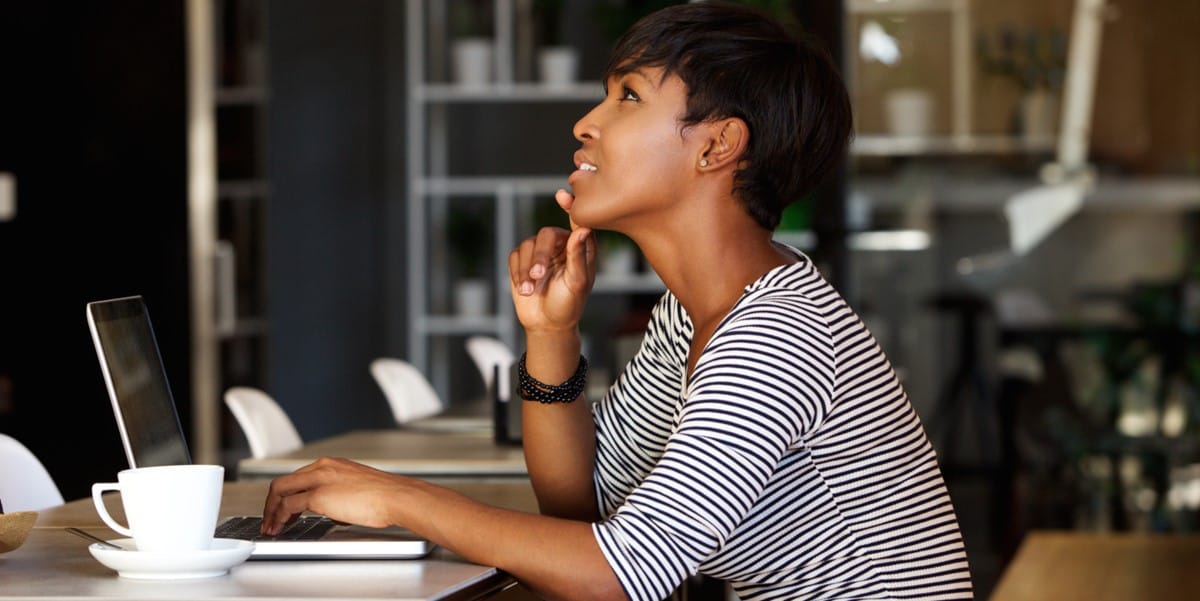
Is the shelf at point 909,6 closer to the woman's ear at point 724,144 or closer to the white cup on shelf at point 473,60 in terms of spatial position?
the white cup on shelf at point 473,60

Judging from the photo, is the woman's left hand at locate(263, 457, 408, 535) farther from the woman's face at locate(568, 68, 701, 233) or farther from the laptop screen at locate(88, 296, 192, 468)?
the woman's face at locate(568, 68, 701, 233)

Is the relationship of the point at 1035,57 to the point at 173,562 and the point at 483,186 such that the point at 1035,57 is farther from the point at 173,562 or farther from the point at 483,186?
the point at 173,562

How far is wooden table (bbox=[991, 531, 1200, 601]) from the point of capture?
4.71 meters

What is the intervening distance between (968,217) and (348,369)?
2.79m

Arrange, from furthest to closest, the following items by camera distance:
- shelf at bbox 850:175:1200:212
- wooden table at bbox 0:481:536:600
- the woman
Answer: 1. shelf at bbox 850:175:1200:212
2. the woman
3. wooden table at bbox 0:481:536:600

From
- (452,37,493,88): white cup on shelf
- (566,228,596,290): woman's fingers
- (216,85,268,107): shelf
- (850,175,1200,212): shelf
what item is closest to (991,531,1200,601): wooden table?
(850,175,1200,212): shelf

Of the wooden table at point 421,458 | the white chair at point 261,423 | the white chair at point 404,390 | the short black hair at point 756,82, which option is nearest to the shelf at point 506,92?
the white chair at point 404,390

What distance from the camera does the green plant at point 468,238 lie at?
20.4 feet

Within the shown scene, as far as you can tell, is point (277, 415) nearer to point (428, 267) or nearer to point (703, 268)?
point (703, 268)

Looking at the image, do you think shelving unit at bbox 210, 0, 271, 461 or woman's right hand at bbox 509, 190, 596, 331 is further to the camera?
shelving unit at bbox 210, 0, 271, 461

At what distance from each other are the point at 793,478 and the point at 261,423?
5.19 feet

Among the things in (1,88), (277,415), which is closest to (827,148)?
(277,415)

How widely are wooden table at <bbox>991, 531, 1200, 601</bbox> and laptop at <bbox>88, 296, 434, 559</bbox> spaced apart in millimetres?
3448

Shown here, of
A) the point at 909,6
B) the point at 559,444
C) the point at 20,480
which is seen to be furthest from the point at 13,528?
the point at 909,6
